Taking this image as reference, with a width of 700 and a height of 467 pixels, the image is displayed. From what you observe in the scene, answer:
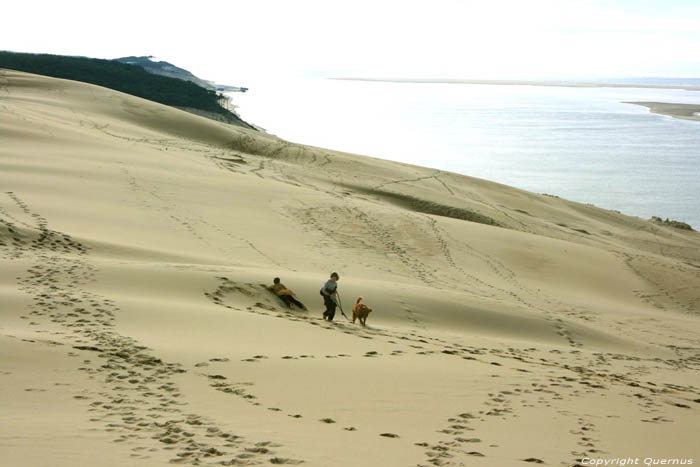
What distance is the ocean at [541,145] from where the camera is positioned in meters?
35.1

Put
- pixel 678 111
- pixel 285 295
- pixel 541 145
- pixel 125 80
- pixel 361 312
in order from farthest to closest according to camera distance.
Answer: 1. pixel 678 111
2. pixel 541 145
3. pixel 125 80
4. pixel 285 295
5. pixel 361 312

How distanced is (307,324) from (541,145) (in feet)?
151

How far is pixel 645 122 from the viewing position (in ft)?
241

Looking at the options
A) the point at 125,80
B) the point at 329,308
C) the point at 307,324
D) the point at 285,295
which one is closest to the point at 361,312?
the point at 329,308

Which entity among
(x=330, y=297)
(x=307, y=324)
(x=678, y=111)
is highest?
(x=678, y=111)

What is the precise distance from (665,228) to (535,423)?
73.8 ft

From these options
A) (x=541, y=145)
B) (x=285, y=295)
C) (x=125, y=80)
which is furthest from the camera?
(x=541, y=145)

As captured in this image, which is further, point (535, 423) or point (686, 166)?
point (686, 166)

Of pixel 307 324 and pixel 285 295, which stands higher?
pixel 285 295

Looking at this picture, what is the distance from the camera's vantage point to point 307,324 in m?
9.69

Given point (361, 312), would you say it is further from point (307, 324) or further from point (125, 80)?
point (125, 80)

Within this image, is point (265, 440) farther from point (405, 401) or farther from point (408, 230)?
point (408, 230)

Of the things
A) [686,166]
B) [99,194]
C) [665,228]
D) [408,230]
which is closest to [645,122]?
[686,166]

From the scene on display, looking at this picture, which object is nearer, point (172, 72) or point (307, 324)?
point (307, 324)
